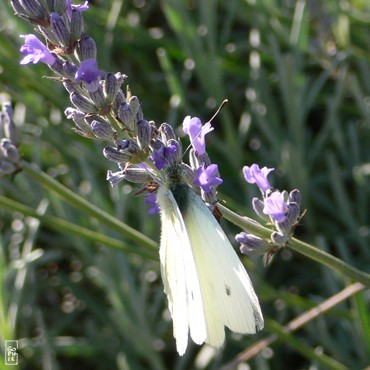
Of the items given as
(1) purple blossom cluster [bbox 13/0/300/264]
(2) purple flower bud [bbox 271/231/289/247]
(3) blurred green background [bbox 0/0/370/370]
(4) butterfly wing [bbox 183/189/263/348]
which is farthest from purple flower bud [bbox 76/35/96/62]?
(3) blurred green background [bbox 0/0/370/370]

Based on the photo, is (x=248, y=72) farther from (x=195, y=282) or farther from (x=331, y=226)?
(x=195, y=282)

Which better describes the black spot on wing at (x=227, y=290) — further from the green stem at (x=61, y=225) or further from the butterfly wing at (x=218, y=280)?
the green stem at (x=61, y=225)

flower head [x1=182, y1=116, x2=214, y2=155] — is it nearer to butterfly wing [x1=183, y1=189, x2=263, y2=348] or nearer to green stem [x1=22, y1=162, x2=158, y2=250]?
butterfly wing [x1=183, y1=189, x2=263, y2=348]

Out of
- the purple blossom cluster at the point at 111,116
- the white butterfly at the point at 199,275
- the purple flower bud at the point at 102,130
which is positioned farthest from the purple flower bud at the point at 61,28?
the white butterfly at the point at 199,275

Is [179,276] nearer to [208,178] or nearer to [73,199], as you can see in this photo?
[208,178]

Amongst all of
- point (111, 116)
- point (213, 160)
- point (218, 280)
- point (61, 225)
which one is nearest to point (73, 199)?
point (61, 225)

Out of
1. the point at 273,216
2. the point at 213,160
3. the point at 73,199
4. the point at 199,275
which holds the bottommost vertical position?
the point at 213,160
